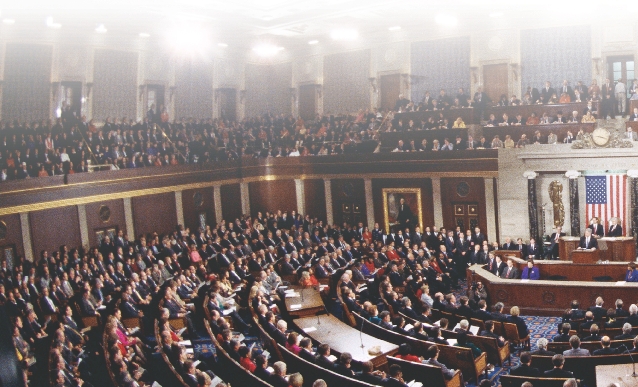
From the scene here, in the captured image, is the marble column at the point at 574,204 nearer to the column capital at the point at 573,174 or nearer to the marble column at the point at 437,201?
the column capital at the point at 573,174

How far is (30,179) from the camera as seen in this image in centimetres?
1681

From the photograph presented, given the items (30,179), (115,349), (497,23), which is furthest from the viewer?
(497,23)

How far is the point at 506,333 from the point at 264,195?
1403 cm

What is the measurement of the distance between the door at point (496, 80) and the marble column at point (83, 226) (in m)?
15.9

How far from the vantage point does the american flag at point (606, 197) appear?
57.6 feet

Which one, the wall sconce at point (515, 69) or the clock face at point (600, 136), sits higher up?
the wall sconce at point (515, 69)

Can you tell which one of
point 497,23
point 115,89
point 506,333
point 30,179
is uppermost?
point 497,23

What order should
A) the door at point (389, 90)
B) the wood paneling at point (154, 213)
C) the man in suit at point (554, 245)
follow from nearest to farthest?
1. the man in suit at point (554, 245)
2. the wood paneling at point (154, 213)
3. the door at point (389, 90)

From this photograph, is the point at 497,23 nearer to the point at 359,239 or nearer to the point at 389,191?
the point at 389,191

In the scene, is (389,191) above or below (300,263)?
above

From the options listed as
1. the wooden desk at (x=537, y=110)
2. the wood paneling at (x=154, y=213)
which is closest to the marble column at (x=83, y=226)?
the wood paneling at (x=154, y=213)

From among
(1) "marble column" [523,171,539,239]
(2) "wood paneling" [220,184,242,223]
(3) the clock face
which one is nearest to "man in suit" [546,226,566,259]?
(1) "marble column" [523,171,539,239]

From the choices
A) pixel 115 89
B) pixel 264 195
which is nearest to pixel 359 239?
pixel 264 195

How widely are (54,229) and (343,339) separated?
1116 centimetres
